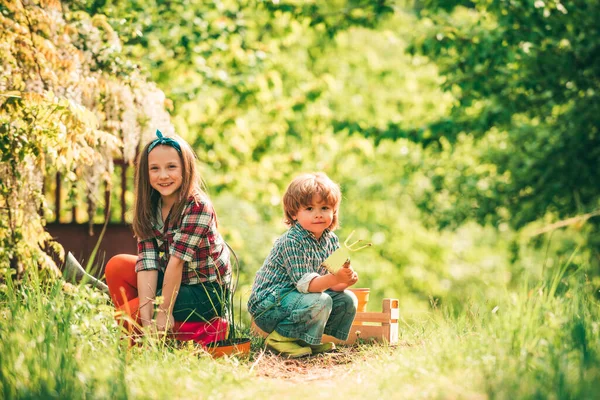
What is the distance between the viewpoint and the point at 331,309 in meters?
3.91

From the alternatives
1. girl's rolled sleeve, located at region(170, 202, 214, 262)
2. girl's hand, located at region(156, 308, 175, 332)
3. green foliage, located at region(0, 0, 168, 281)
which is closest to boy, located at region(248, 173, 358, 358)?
girl's rolled sleeve, located at region(170, 202, 214, 262)

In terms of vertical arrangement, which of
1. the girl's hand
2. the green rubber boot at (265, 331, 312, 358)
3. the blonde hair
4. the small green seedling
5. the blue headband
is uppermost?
the blue headband

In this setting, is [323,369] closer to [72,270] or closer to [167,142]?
[167,142]

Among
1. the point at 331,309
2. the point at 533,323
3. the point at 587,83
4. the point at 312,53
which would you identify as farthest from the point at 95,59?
the point at 312,53

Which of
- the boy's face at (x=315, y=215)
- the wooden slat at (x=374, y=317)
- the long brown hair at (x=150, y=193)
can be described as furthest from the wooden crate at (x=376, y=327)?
the long brown hair at (x=150, y=193)

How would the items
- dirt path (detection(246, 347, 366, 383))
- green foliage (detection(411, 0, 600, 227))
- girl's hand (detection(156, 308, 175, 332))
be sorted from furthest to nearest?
1. green foliage (detection(411, 0, 600, 227))
2. girl's hand (detection(156, 308, 175, 332))
3. dirt path (detection(246, 347, 366, 383))

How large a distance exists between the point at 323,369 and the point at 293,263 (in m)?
0.64

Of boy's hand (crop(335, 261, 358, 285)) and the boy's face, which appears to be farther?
the boy's face

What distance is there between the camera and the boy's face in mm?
3930

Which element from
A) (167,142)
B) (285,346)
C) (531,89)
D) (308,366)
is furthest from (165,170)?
(531,89)

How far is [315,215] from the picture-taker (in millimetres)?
3928

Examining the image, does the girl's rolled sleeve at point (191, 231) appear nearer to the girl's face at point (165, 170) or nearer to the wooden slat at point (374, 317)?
the girl's face at point (165, 170)

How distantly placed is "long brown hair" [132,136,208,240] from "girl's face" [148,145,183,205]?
A: 30 millimetres

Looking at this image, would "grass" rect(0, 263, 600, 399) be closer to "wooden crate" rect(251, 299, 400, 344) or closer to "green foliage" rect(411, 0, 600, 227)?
"wooden crate" rect(251, 299, 400, 344)
